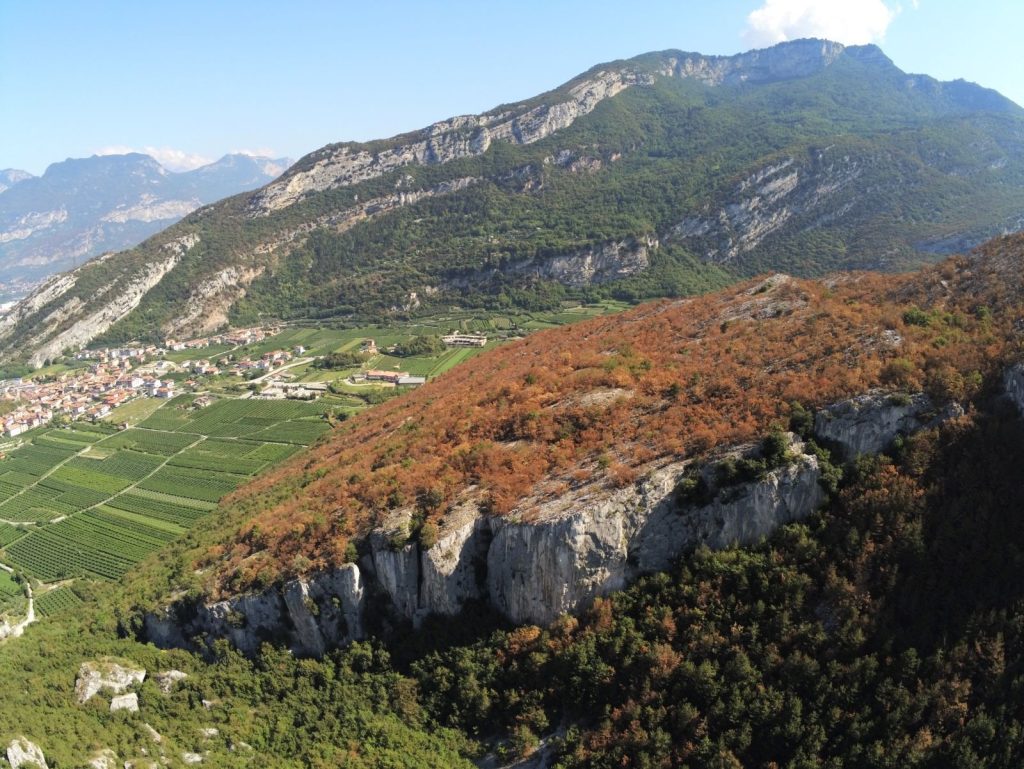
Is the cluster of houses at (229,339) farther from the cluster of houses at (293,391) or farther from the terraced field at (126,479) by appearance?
the cluster of houses at (293,391)

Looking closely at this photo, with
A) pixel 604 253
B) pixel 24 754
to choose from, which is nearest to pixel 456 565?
pixel 24 754

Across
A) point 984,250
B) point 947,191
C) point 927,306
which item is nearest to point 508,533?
point 927,306

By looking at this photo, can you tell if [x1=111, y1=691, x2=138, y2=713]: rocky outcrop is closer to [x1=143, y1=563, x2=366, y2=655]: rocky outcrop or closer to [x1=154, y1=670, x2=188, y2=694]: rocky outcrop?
[x1=154, y1=670, x2=188, y2=694]: rocky outcrop

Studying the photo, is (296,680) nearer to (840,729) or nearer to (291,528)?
(291,528)

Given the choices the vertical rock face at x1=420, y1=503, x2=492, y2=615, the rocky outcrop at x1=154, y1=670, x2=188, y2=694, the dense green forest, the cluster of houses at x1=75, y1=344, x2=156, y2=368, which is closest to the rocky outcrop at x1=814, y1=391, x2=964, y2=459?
the dense green forest

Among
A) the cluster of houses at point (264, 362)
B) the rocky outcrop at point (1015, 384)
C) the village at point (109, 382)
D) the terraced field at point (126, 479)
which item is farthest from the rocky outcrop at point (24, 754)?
the cluster of houses at point (264, 362)
